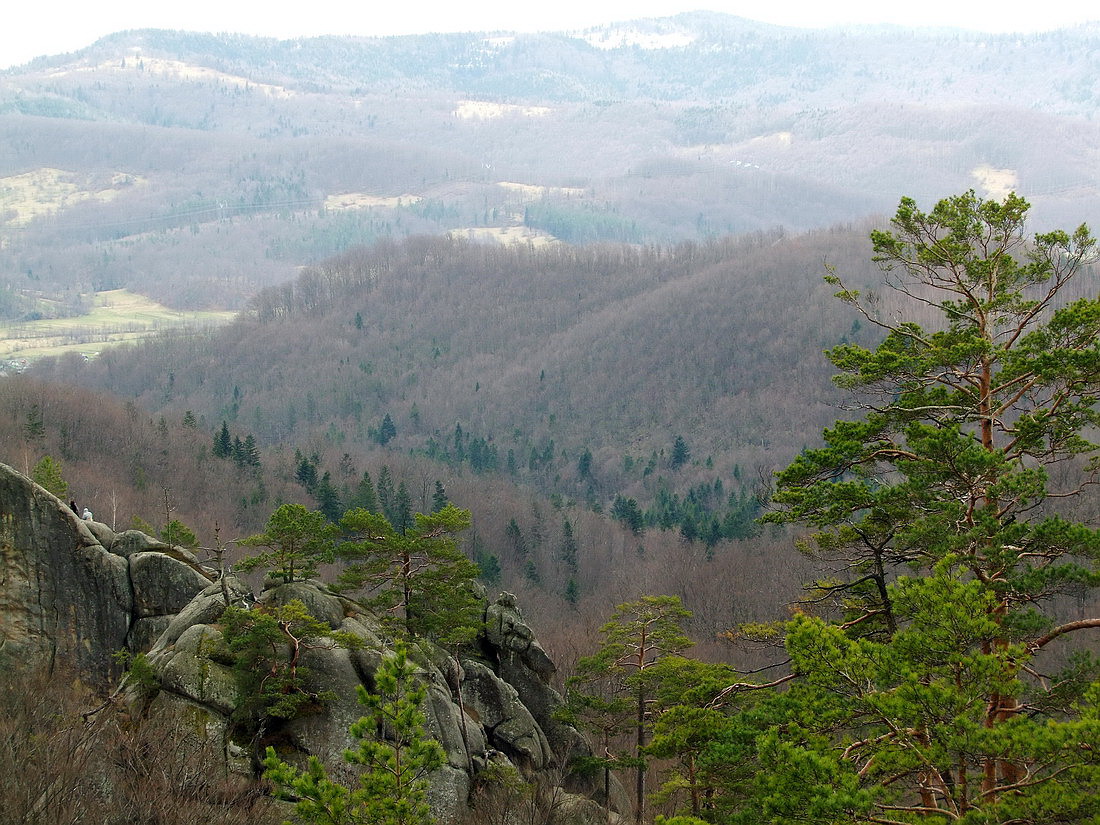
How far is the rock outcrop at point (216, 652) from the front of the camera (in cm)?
2559

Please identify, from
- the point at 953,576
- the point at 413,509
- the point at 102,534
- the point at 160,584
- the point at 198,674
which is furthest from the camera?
the point at 413,509

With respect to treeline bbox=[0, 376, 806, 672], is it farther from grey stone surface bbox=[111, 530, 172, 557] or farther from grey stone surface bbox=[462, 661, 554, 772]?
grey stone surface bbox=[111, 530, 172, 557]

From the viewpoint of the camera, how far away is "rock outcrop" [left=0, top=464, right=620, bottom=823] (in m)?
25.6

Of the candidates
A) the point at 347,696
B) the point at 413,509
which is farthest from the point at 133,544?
the point at 413,509

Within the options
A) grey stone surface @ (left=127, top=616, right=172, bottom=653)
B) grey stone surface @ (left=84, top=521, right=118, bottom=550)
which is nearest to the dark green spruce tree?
grey stone surface @ (left=127, top=616, right=172, bottom=653)

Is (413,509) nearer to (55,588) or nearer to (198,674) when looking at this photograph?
(55,588)

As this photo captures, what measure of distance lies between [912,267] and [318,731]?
57.3 ft

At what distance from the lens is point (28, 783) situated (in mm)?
15211

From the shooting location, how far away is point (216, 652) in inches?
1019

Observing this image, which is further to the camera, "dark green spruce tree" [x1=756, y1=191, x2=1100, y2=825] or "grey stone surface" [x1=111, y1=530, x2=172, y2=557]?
"grey stone surface" [x1=111, y1=530, x2=172, y2=557]

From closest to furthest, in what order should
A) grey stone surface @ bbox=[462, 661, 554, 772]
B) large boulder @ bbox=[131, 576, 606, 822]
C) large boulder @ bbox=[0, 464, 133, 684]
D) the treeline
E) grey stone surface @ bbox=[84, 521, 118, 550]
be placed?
large boulder @ bbox=[131, 576, 606, 822], large boulder @ bbox=[0, 464, 133, 684], grey stone surface @ bbox=[462, 661, 554, 772], grey stone surface @ bbox=[84, 521, 118, 550], the treeline

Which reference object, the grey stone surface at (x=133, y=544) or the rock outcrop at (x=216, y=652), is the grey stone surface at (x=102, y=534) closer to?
the rock outcrop at (x=216, y=652)

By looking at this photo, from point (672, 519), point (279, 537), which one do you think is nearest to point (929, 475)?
point (279, 537)

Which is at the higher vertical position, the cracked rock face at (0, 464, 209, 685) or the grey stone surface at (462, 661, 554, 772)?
the cracked rock face at (0, 464, 209, 685)
